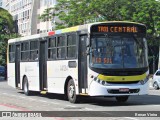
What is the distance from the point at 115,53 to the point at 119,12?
96.6ft

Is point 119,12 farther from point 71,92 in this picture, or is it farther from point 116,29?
point 116,29

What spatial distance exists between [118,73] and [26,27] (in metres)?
76.3

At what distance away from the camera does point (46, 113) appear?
14695 mm

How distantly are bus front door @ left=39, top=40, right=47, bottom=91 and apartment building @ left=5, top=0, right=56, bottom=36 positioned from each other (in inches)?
2259

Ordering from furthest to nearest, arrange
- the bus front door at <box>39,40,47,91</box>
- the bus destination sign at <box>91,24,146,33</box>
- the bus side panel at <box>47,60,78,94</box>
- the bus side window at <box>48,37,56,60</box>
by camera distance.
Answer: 1. the bus front door at <box>39,40,47,91</box>
2. the bus side window at <box>48,37,56,60</box>
3. the bus side panel at <box>47,60,78,94</box>
4. the bus destination sign at <box>91,24,146,33</box>

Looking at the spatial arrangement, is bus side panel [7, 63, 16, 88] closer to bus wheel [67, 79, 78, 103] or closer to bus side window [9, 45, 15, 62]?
bus side window [9, 45, 15, 62]

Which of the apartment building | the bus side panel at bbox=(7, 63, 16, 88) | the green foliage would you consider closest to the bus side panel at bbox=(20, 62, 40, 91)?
the bus side panel at bbox=(7, 63, 16, 88)

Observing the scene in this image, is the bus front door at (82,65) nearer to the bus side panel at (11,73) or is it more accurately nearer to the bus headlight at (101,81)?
the bus headlight at (101,81)

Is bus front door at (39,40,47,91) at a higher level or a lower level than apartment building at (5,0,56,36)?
lower

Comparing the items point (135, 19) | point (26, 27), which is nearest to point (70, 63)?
point (135, 19)

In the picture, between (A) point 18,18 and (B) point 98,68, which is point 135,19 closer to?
(B) point 98,68

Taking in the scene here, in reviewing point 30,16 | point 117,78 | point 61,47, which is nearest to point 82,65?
point 117,78

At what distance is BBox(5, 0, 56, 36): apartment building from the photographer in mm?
83312

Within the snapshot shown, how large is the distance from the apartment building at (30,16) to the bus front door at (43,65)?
5737 cm
